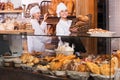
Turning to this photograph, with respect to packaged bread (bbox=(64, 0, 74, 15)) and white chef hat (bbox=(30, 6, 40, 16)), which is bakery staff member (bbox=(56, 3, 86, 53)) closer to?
packaged bread (bbox=(64, 0, 74, 15))

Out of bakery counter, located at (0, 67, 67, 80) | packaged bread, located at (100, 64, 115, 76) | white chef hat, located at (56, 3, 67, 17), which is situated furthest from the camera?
white chef hat, located at (56, 3, 67, 17)

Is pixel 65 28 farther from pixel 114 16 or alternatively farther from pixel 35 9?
pixel 114 16

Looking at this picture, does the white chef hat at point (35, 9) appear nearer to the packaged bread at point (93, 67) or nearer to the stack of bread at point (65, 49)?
the stack of bread at point (65, 49)

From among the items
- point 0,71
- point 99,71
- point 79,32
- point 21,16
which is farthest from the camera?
point 21,16

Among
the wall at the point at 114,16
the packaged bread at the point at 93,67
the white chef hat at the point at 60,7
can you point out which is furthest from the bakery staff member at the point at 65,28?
the wall at the point at 114,16

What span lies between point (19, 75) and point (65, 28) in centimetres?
71

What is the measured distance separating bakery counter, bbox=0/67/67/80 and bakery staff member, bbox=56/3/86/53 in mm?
242

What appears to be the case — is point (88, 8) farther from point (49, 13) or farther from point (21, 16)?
point (21, 16)

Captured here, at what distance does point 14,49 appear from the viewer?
2.02 meters

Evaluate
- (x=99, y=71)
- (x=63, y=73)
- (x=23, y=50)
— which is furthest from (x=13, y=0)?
(x=99, y=71)

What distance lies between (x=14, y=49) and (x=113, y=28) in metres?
1.25

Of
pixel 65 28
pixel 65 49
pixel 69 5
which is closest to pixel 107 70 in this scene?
pixel 65 49

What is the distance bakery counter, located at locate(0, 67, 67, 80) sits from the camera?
5.40 feet

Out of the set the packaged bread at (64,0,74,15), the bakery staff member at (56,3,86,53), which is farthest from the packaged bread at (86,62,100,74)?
the packaged bread at (64,0,74,15)
